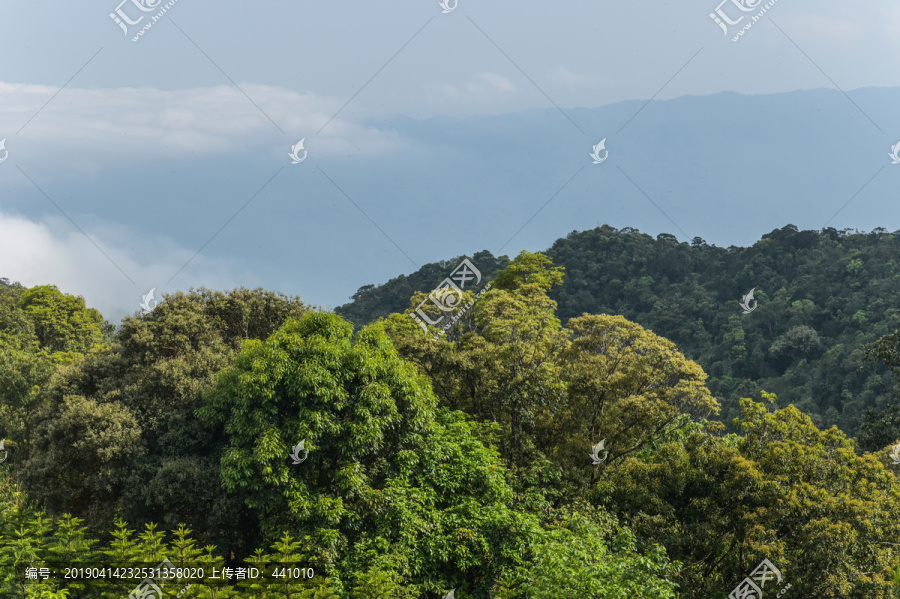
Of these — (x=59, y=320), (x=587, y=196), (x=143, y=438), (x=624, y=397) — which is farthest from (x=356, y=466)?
(x=587, y=196)

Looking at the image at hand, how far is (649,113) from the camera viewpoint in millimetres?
199125

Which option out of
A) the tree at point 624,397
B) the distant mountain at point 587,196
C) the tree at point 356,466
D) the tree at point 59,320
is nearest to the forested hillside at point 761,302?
the tree at point 624,397

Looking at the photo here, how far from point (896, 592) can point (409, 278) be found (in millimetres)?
45876

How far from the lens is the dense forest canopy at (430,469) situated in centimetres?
1063

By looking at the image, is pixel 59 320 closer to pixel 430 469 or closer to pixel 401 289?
pixel 401 289

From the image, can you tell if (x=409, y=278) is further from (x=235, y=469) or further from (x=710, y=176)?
(x=710, y=176)

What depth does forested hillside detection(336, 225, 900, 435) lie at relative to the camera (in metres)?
32.8

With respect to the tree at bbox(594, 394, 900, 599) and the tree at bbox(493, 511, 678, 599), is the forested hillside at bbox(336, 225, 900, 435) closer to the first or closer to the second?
the tree at bbox(594, 394, 900, 599)

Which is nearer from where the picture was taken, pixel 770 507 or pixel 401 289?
pixel 770 507

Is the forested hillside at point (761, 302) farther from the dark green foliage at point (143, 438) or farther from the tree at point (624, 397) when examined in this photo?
the dark green foliage at point (143, 438)

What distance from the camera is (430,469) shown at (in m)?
12.8

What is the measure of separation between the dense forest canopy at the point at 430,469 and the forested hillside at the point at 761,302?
15.1 metres

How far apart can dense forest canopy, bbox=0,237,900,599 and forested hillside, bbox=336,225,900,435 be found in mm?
15057

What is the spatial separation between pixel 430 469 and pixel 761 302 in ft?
121
